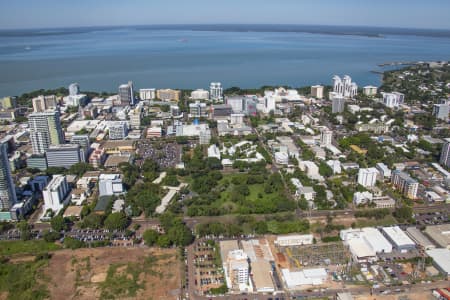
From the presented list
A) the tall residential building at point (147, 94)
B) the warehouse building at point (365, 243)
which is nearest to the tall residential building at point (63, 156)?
the warehouse building at point (365, 243)

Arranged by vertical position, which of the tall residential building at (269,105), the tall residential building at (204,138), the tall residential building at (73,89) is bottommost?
the tall residential building at (204,138)

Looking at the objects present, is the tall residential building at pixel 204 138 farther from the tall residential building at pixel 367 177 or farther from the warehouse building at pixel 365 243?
the warehouse building at pixel 365 243

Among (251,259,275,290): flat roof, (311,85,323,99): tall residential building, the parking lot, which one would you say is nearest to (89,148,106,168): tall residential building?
the parking lot

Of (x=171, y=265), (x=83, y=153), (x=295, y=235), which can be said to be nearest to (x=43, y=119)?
(x=83, y=153)

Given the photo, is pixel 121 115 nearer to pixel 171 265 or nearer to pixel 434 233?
pixel 171 265

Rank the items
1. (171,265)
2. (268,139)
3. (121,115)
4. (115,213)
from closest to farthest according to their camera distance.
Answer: (171,265), (115,213), (268,139), (121,115)

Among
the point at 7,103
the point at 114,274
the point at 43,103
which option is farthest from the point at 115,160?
the point at 7,103
